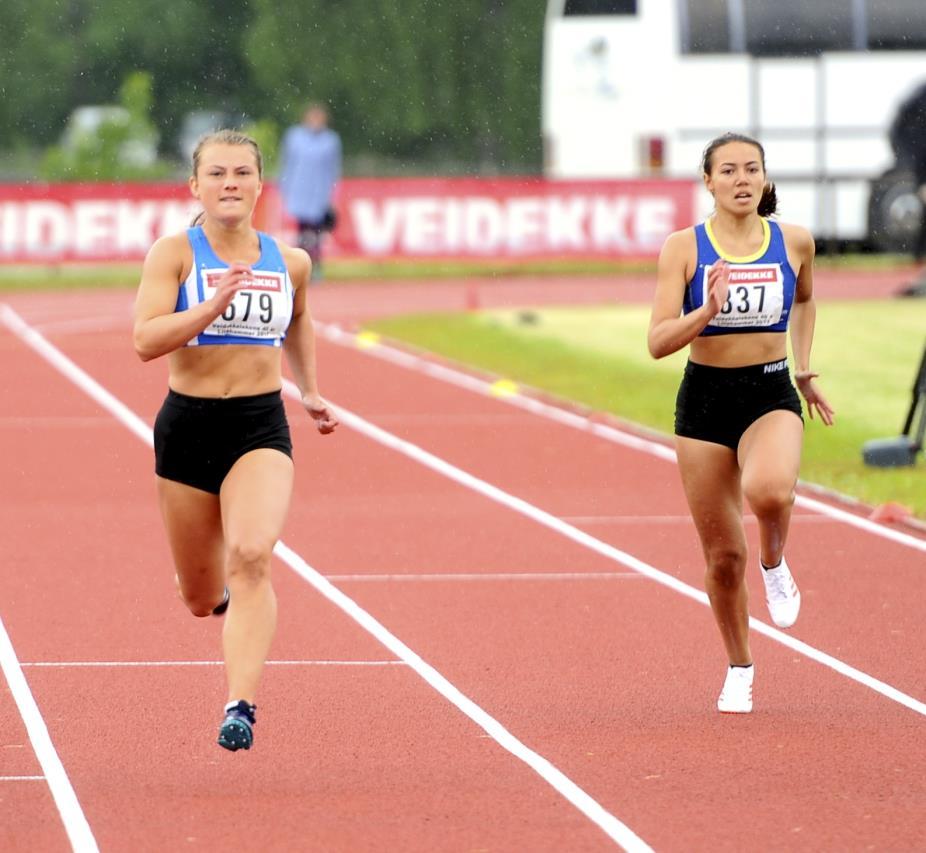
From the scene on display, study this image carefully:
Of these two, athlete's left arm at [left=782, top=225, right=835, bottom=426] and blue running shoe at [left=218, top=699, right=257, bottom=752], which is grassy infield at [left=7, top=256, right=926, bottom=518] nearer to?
athlete's left arm at [left=782, top=225, right=835, bottom=426]

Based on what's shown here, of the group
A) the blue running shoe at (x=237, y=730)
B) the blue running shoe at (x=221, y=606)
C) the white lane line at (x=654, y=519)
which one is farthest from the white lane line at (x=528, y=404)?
the blue running shoe at (x=237, y=730)

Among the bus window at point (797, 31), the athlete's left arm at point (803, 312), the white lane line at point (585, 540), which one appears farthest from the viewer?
the bus window at point (797, 31)

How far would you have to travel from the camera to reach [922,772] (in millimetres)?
7000

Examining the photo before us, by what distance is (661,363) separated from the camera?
22625mm

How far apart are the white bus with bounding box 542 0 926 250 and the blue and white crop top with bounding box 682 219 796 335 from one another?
1045 inches

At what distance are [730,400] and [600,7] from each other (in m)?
28.7

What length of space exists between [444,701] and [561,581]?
9.17 ft

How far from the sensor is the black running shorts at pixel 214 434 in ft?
23.4

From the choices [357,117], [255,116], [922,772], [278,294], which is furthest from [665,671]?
[255,116]

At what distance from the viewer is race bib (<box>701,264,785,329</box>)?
7.72 meters

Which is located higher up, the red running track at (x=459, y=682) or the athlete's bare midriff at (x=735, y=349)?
the athlete's bare midriff at (x=735, y=349)

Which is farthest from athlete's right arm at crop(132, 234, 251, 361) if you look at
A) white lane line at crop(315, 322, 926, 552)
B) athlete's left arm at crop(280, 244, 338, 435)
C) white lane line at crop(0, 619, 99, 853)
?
white lane line at crop(315, 322, 926, 552)

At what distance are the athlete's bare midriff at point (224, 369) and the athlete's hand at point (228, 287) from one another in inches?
12.9

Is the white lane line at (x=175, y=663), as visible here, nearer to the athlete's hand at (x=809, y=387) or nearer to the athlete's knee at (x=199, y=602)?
the athlete's knee at (x=199, y=602)
